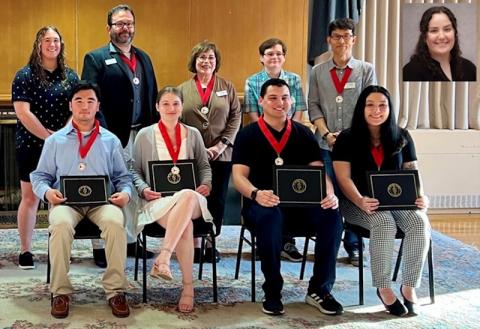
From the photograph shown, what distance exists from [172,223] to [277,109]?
0.79 m

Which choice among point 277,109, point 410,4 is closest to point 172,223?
point 277,109

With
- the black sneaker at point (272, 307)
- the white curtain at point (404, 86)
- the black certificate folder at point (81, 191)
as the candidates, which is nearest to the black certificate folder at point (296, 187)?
the black sneaker at point (272, 307)

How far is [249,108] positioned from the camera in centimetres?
427

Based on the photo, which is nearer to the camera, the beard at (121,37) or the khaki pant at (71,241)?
the khaki pant at (71,241)

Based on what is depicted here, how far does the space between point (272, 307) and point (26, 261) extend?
5.34 feet

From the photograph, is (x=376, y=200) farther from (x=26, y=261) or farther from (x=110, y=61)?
(x=26, y=261)

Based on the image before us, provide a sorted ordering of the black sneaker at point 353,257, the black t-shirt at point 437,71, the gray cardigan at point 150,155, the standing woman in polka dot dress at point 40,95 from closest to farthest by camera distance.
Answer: the gray cardigan at point 150,155, the standing woman in polka dot dress at point 40,95, the black sneaker at point 353,257, the black t-shirt at point 437,71

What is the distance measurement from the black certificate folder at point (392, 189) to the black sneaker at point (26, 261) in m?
2.07

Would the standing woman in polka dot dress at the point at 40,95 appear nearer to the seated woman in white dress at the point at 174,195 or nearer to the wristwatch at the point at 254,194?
the seated woman in white dress at the point at 174,195

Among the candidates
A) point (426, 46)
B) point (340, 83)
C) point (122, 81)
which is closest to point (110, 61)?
point (122, 81)

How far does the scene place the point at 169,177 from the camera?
3.49m

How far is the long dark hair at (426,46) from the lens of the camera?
6.04 m

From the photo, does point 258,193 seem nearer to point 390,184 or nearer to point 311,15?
point 390,184

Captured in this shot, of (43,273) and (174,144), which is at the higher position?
(174,144)
